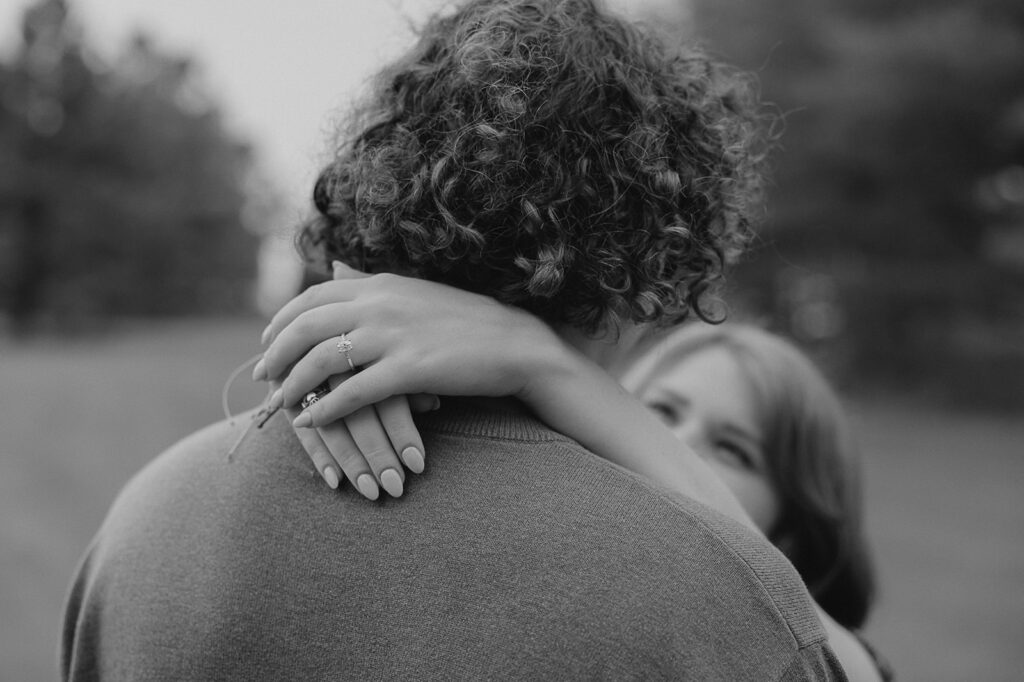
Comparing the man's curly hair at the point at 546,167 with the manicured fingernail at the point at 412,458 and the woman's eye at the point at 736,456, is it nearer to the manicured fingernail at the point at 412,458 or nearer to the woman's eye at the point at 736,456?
the manicured fingernail at the point at 412,458

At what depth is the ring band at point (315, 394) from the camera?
4.36 ft

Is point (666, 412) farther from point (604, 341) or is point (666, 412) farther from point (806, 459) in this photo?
point (604, 341)

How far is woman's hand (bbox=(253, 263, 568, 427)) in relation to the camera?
1.28 metres

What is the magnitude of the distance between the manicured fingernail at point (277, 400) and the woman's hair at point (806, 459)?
1.47m

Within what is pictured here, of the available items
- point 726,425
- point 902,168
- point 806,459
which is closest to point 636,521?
point 726,425

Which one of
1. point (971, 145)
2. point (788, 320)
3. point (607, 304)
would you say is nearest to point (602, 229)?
point (607, 304)

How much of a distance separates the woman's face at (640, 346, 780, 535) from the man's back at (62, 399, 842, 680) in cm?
146

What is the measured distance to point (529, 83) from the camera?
131 cm

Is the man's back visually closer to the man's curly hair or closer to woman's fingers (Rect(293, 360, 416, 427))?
woman's fingers (Rect(293, 360, 416, 427))

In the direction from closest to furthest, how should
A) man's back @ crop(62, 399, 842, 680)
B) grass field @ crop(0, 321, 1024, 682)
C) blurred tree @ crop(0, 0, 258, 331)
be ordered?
man's back @ crop(62, 399, 842, 680), grass field @ crop(0, 321, 1024, 682), blurred tree @ crop(0, 0, 258, 331)

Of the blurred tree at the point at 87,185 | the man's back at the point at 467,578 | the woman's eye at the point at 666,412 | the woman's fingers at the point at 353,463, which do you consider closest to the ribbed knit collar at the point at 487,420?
the man's back at the point at 467,578

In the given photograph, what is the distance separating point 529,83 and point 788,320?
77.8 ft

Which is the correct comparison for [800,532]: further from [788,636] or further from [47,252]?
[47,252]

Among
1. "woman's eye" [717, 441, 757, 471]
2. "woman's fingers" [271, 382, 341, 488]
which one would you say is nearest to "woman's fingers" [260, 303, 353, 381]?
"woman's fingers" [271, 382, 341, 488]
